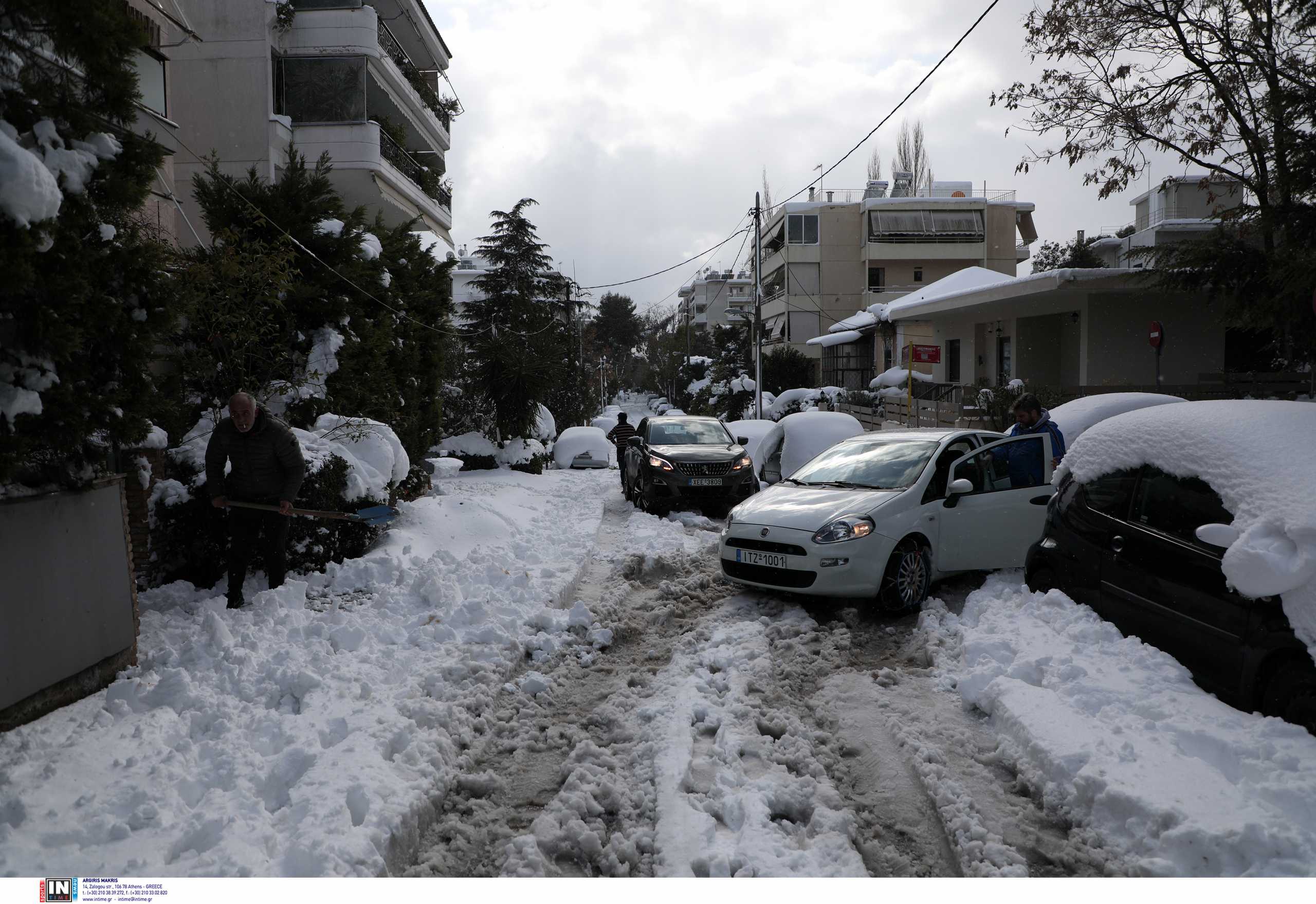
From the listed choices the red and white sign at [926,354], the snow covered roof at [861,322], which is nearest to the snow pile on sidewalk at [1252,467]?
the red and white sign at [926,354]

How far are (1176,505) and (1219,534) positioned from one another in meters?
0.73

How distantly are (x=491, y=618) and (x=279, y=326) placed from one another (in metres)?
5.31

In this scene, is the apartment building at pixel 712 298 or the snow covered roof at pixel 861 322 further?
the apartment building at pixel 712 298

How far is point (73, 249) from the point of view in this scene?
15.3 feet

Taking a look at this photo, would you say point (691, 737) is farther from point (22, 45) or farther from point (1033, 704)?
point (22, 45)

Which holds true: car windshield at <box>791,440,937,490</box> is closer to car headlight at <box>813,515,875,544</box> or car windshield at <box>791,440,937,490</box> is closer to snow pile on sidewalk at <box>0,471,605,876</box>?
car headlight at <box>813,515,875,544</box>

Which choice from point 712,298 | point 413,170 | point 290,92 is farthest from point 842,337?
point 712,298

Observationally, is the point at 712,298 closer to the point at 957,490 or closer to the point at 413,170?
the point at 413,170

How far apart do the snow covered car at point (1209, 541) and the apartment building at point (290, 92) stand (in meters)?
18.3

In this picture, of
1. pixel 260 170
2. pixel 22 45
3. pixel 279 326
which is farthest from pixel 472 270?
pixel 22 45

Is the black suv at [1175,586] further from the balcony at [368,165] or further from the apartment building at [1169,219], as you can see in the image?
the balcony at [368,165]

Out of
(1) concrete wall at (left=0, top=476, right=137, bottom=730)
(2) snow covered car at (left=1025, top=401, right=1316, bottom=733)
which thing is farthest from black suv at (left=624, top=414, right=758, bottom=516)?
(1) concrete wall at (left=0, top=476, right=137, bottom=730)

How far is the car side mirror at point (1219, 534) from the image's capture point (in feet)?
14.2

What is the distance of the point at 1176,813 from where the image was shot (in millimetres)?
3531
